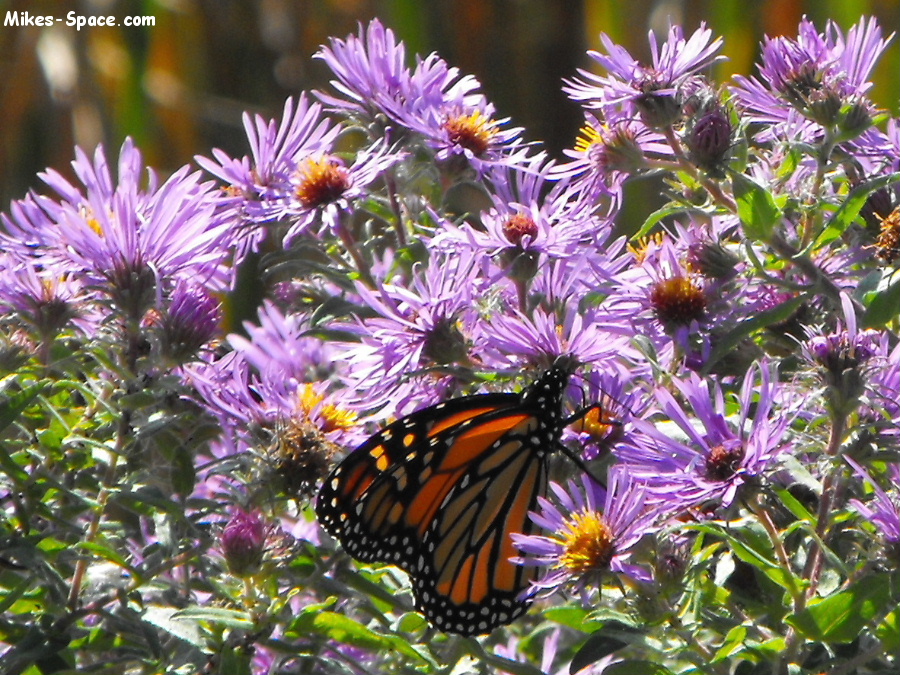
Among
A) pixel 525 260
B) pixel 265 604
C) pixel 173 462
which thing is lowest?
pixel 265 604

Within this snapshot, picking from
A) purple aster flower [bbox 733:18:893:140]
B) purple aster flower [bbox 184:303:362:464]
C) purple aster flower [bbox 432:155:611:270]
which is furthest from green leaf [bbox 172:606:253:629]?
purple aster flower [bbox 733:18:893:140]

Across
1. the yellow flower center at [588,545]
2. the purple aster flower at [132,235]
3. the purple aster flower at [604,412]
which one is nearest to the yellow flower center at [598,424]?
the purple aster flower at [604,412]

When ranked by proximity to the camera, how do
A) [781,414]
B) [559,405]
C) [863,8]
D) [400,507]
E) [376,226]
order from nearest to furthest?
[781,414]
[559,405]
[400,507]
[376,226]
[863,8]

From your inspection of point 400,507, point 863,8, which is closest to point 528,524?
point 400,507

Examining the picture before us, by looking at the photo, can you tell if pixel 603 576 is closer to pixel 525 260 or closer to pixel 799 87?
pixel 525 260

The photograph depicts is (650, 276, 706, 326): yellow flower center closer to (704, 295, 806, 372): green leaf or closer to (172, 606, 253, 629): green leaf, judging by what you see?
(704, 295, 806, 372): green leaf

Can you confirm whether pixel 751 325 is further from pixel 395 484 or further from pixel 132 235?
pixel 132 235
